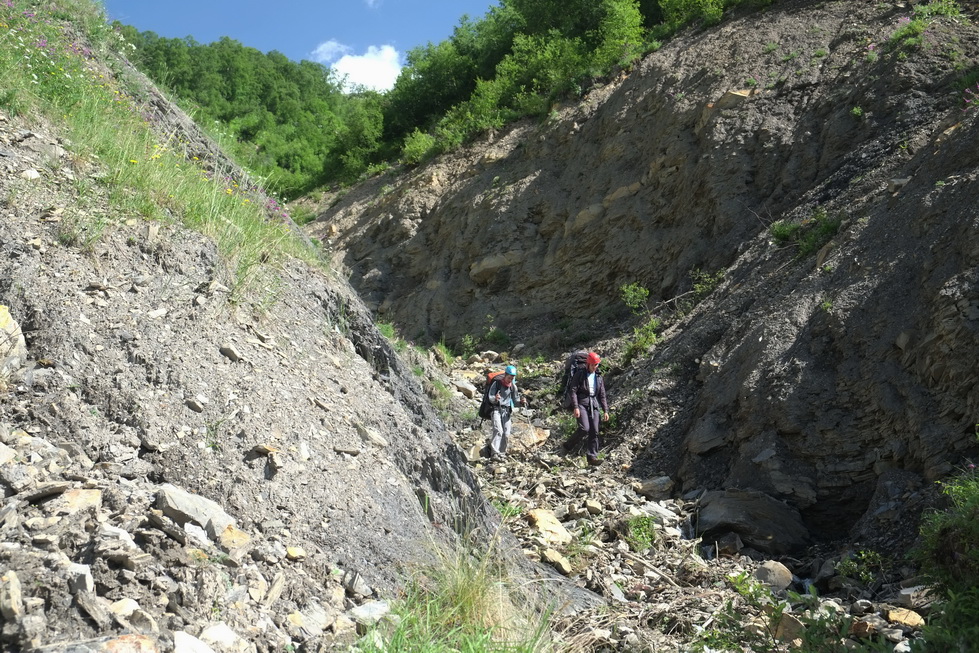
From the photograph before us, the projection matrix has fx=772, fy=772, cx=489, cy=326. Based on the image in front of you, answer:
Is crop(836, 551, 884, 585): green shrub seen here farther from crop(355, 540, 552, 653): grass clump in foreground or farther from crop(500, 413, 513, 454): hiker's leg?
crop(500, 413, 513, 454): hiker's leg

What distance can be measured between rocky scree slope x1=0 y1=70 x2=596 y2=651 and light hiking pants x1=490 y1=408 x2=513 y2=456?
3095mm

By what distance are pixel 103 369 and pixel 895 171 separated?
9.53m

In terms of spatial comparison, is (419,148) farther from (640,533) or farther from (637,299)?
(640,533)

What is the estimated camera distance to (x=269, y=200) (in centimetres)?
723

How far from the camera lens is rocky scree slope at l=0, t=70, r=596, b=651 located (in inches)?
111

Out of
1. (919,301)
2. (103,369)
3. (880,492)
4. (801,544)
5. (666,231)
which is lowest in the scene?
(801,544)

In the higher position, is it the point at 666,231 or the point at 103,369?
the point at 666,231

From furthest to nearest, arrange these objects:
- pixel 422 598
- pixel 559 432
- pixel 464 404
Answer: pixel 464 404
pixel 559 432
pixel 422 598

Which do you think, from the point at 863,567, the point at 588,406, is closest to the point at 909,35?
the point at 588,406

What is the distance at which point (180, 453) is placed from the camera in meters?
3.70

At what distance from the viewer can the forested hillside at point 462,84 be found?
668 inches

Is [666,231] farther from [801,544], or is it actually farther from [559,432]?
[801,544]

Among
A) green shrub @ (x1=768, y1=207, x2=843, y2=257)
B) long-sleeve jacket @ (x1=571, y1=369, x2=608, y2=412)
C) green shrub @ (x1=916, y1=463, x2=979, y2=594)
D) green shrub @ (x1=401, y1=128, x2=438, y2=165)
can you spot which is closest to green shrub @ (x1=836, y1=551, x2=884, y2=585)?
green shrub @ (x1=916, y1=463, x2=979, y2=594)

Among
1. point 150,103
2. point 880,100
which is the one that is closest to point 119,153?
point 150,103
